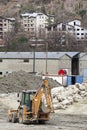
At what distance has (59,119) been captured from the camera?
2953cm

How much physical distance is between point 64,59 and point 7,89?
1027 inches

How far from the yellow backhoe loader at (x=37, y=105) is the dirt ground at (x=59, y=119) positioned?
0.47 meters

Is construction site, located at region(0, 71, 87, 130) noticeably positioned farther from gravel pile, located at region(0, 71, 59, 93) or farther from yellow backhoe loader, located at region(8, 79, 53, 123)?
yellow backhoe loader, located at region(8, 79, 53, 123)

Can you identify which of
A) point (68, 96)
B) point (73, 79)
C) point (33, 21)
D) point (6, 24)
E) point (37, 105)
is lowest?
point (73, 79)

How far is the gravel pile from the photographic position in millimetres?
52188

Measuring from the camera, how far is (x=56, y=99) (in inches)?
1495

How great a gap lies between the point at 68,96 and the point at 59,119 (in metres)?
9.23

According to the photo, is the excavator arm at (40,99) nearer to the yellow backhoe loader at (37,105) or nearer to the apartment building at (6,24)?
the yellow backhoe loader at (37,105)

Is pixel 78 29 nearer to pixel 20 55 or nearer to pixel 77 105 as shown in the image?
pixel 20 55

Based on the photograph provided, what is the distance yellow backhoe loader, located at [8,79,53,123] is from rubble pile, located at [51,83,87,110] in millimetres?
10985

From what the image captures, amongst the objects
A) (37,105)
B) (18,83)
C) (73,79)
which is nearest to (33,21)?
(73,79)

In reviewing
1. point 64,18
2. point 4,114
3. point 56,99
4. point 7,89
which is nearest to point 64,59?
point 7,89

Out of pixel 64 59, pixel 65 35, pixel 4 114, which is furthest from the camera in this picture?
pixel 65 35

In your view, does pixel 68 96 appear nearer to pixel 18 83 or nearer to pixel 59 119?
pixel 59 119
